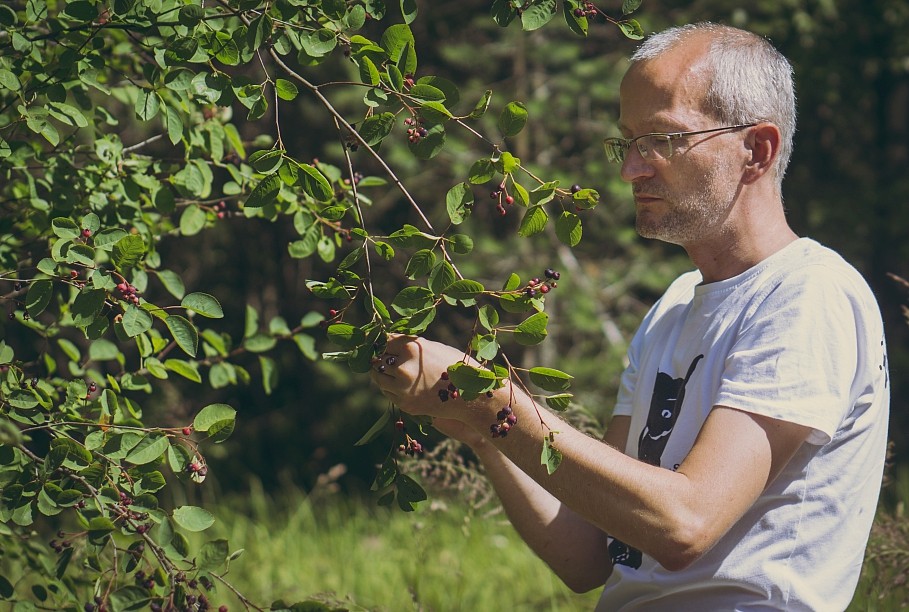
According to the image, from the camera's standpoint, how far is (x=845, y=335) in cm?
159

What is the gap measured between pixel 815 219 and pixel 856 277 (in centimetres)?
325

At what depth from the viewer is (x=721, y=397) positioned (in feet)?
5.10

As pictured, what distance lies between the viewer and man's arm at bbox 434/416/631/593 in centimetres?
203

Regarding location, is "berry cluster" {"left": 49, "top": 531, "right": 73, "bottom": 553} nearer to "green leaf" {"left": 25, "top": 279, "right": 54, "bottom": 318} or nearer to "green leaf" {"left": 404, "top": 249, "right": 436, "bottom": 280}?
"green leaf" {"left": 25, "top": 279, "right": 54, "bottom": 318}

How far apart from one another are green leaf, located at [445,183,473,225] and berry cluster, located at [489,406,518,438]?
29 cm

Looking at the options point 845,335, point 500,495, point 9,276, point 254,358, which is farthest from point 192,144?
point 254,358

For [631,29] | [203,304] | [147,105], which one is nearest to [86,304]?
[203,304]

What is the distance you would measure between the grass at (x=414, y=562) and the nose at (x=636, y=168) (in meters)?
1.05

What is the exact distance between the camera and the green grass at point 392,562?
301 cm

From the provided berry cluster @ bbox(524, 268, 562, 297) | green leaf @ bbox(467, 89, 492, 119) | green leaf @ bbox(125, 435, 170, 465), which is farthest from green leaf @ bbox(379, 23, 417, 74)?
green leaf @ bbox(125, 435, 170, 465)

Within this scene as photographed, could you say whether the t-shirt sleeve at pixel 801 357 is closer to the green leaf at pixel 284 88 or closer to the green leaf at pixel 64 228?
the green leaf at pixel 284 88

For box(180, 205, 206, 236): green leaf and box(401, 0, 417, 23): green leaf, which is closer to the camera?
box(401, 0, 417, 23): green leaf

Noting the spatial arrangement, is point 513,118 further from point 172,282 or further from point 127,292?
point 172,282

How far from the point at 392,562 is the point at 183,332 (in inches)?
89.9
